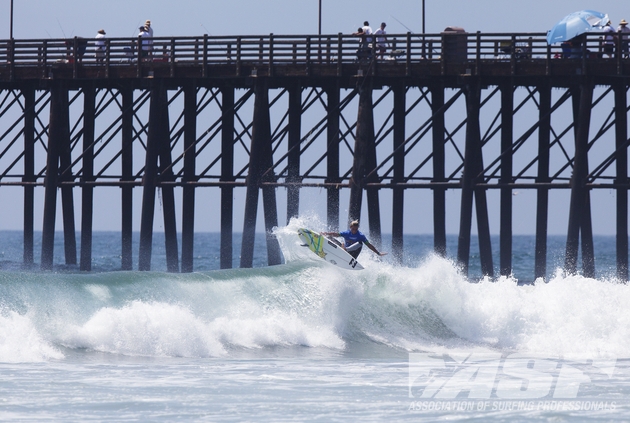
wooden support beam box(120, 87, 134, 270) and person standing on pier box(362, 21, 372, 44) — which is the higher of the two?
person standing on pier box(362, 21, 372, 44)

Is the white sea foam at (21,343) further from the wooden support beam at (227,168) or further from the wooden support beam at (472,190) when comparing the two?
the wooden support beam at (472,190)

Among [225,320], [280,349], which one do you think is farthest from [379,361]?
[225,320]

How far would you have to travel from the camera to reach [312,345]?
1945 cm

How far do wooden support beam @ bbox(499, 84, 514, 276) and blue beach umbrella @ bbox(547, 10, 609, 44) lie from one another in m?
1.54

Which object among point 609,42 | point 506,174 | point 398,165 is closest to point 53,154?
point 398,165

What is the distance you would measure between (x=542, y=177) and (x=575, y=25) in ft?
11.8

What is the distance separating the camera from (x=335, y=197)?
25312 millimetres

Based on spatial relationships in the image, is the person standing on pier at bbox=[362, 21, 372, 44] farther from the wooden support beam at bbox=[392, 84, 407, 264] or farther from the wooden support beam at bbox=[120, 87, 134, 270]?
the wooden support beam at bbox=[120, 87, 134, 270]

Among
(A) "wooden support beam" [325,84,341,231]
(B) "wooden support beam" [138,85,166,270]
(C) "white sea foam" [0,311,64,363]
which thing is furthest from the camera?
(B) "wooden support beam" [138,85,166,270]

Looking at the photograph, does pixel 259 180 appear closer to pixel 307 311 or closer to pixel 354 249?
pixel 354 249

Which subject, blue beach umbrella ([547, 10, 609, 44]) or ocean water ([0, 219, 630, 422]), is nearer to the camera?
ocean water ([0, 219, 630, 422])

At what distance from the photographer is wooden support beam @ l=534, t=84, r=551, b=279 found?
24.9m

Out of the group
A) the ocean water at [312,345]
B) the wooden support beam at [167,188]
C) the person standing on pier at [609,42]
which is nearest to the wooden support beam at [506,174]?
the ocean water at [312,345]

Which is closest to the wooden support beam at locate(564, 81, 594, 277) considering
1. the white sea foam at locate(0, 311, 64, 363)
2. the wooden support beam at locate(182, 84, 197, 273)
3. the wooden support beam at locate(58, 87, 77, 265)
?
the wooden support beam at locate(182, 84, 197, 273)
